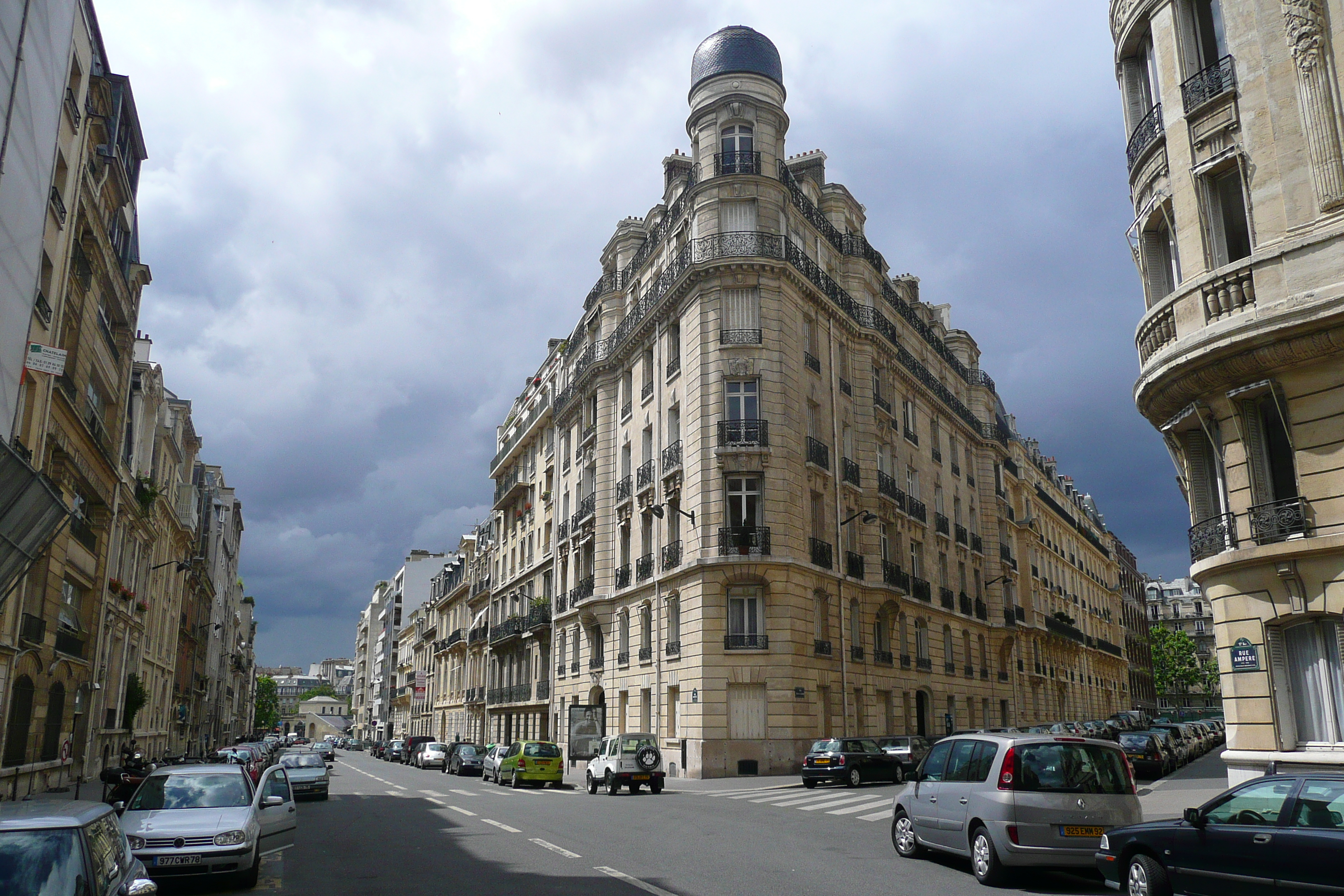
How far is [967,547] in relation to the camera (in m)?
50.7

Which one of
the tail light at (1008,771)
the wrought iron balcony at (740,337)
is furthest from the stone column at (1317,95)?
the wrought iron balcony at (740,337)

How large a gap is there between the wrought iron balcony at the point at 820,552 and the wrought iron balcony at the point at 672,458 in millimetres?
5435

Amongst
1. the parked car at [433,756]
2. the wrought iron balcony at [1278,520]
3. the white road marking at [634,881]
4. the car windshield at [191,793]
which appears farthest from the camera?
the parked car at [433,756]

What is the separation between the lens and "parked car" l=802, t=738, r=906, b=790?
27.3 meters

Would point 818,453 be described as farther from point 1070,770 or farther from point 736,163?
point 1070,770

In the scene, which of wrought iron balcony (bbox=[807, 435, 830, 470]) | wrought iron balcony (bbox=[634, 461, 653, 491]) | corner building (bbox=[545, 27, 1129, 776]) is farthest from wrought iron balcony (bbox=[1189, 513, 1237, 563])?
wrought iron balcony (bbox=[634, 461, 653, 491])

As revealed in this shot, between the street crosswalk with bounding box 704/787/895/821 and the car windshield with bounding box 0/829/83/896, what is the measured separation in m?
14.6

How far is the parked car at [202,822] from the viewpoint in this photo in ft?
35.6

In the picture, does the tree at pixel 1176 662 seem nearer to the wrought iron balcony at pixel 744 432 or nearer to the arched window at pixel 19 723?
the wrought iron balcony at pixel 744 432

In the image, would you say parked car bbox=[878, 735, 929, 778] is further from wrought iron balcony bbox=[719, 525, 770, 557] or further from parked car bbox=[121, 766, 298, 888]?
parked car bbox=[121, 766, 298, 888]

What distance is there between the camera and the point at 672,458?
3634cm

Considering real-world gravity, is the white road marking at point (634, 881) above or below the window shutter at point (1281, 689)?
below

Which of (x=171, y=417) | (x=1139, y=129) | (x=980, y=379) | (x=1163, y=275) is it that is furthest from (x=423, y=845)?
(x=980, y=379)

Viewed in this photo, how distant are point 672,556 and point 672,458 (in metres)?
3.61
